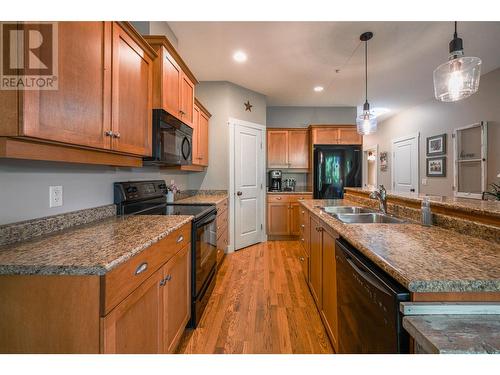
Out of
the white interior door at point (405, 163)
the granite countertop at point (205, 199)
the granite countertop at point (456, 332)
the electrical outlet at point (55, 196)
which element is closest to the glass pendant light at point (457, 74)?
the granite countertop at point (456, 332)

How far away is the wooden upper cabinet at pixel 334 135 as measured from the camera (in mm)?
4539

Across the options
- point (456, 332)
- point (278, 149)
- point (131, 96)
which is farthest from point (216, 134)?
point (456, 332)

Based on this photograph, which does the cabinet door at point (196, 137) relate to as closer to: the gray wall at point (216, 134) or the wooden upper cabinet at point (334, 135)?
the gray wall at point (216, 134)

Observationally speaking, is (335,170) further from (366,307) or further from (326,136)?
(366,307)

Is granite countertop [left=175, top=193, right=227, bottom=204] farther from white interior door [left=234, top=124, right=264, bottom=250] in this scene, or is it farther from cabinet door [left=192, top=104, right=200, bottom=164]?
cabinet door [left=192, top=104, right=200, bottom=164]

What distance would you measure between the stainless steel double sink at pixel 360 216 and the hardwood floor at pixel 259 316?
879mm

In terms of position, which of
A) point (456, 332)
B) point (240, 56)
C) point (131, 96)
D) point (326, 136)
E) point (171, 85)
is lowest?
point (456, 332)

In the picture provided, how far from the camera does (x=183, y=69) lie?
2264 mm

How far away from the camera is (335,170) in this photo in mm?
4430

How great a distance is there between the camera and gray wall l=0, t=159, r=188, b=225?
3.45ft

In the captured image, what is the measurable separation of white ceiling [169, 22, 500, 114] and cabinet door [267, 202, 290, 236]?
2.08 meters

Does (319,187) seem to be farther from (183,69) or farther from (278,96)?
(183,69)

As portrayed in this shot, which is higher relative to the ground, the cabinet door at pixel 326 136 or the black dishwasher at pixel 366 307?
the cabinet door at pixel 326 136

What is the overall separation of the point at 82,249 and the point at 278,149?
420 centimetres
